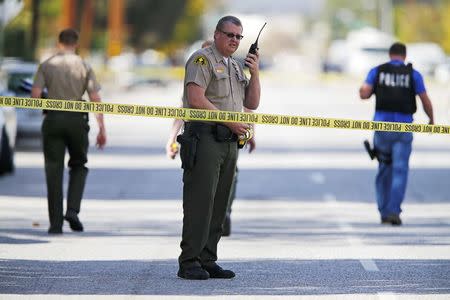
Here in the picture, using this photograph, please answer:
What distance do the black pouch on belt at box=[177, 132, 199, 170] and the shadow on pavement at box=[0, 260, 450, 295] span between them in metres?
0.88

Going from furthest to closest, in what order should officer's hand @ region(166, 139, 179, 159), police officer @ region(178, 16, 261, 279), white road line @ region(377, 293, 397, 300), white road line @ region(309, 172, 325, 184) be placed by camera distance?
white road line @ region(309, 172, 325, 184)
officer's hand @ region(166, 139, 179, 159)
police officer @ region(178, 16, 261, 279)
white road line @ region(377, 293, 397, 300)

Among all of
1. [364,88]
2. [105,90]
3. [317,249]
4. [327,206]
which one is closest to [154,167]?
[327,206]

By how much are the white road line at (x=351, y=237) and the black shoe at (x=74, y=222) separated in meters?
2.69

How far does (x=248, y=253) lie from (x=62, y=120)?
103 inches

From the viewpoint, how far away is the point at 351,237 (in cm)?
1469

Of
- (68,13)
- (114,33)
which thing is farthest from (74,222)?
(114,33)

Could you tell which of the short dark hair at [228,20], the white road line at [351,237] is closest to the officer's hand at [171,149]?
the short dark hair at [228,20]

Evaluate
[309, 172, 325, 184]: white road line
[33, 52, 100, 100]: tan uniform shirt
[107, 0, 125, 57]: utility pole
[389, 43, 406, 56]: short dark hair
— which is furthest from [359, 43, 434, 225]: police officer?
[107, 0, 125, 57]: utility pole

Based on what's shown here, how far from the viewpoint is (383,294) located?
1067 cm

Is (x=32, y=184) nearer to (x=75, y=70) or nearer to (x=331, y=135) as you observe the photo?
(x=75, y=70)

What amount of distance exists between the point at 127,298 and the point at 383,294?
184cm

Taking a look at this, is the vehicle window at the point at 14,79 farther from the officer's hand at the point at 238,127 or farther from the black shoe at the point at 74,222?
the officer's hand at the point at 238,127

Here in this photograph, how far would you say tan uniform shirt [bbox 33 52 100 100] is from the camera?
1459cm

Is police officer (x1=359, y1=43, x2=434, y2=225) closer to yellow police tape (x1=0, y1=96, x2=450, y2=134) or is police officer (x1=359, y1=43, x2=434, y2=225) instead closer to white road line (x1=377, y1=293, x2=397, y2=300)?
yellow police tape (x1=0, y1=96, x2=450, y2=134)
